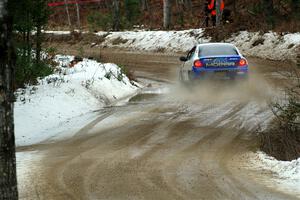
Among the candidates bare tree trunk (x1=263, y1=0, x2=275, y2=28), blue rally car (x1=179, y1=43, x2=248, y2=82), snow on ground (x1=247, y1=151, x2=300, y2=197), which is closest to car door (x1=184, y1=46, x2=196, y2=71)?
blue rally car (x1=179, y1=43, x2=248, y2=82)

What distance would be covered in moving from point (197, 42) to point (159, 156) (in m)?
22.3

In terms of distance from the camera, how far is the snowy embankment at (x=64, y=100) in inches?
413

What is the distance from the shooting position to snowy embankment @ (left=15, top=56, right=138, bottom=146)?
413 inches

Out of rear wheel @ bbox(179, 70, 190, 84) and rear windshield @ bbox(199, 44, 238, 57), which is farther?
rear wheel @ bbox(179, 70, 190, 84)

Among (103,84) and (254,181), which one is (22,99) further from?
(254,181)

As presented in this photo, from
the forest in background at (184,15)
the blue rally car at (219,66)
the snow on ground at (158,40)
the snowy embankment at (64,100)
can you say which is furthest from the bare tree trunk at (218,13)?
the blue rally car at (219,66)

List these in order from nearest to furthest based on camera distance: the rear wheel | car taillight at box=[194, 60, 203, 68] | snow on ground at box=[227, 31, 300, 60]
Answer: car taillight at box=[194, 60, 203, 68] → the rear wheel → snow on ground at box=[227, 31, 300, 60]

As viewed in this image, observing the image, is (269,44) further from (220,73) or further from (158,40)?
(220,73)

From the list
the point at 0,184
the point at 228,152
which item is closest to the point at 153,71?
the point at 228,152

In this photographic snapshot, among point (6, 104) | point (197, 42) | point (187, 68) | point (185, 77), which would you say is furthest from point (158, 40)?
point (6, 104)

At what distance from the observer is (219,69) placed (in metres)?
14.1

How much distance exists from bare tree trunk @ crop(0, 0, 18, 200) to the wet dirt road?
175 centimetres

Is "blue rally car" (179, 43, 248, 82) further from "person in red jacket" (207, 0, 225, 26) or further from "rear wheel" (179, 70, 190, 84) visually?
"person in red jacket" (207, 0, 225, 26)

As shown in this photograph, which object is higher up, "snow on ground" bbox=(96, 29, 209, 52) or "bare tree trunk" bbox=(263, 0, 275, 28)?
"bare tree trunk" bbox=(263, 0, 275, 28)
